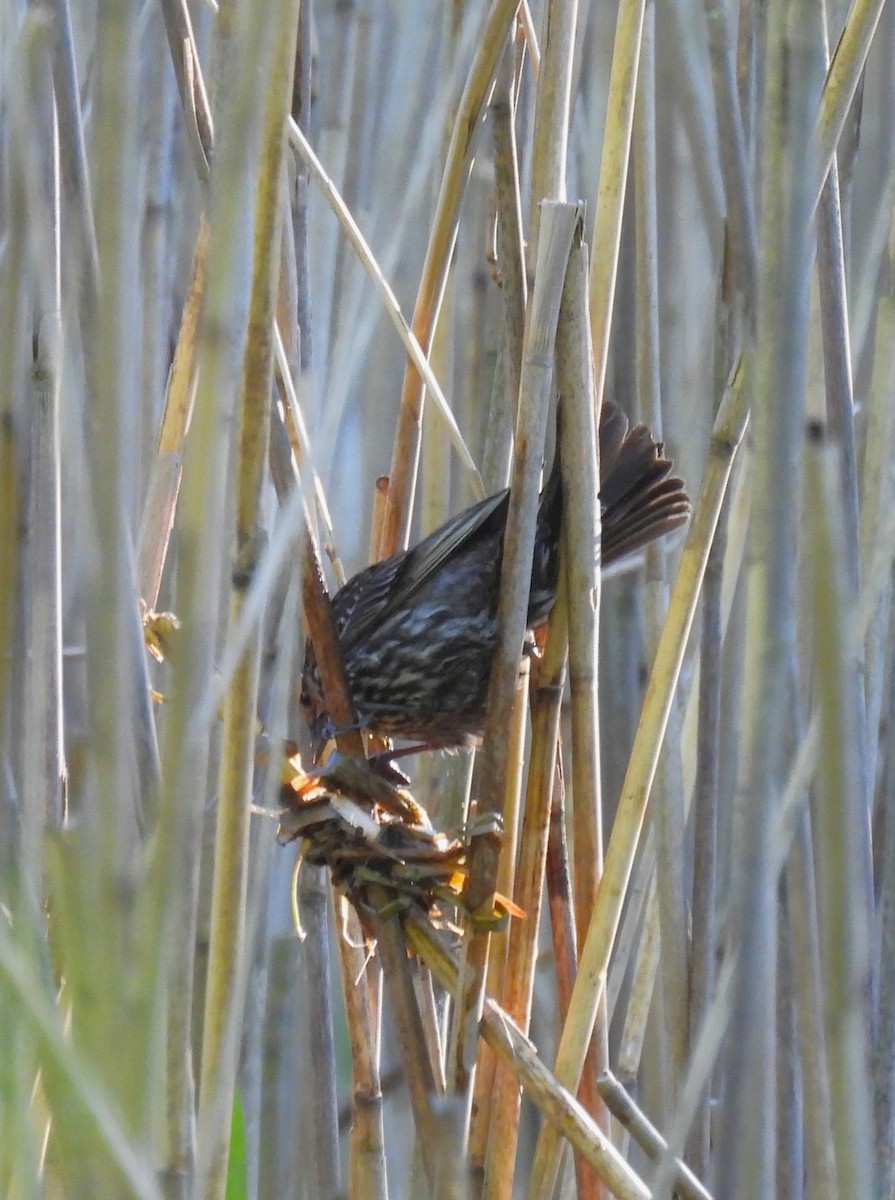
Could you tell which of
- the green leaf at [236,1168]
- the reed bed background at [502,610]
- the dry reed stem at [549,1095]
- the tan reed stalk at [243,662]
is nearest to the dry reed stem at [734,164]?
A: the reed bed background at [502,610]

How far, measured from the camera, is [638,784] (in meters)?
0.88

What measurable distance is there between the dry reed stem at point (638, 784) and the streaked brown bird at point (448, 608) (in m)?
0.27

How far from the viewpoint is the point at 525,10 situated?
38.9 inches

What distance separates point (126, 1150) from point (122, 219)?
360 millimetres

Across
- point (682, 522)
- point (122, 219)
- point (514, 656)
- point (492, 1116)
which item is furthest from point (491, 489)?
point (122, 219)

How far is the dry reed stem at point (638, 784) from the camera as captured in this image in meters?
0.86

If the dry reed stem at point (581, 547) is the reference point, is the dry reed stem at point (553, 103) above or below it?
above

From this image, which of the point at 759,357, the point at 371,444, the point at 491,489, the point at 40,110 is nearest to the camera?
the point at 759,357

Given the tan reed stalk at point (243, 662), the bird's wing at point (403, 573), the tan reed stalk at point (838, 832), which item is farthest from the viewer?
the bird's wing at point (403, 573)

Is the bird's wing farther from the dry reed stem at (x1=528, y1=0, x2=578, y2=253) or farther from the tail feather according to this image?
the dry reed stem at (x1=528, y1=0, x2=578, y2=253)

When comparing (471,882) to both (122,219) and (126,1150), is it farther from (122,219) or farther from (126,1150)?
(122,219)

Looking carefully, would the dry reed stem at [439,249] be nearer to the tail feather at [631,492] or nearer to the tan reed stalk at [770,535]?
the tail feather at [631,492]

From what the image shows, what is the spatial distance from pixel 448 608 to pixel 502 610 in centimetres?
46

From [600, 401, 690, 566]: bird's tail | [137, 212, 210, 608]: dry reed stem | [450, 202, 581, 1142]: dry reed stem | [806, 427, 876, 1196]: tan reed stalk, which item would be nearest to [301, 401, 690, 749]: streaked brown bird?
[600, 401, 690, 566]: bird's tail
